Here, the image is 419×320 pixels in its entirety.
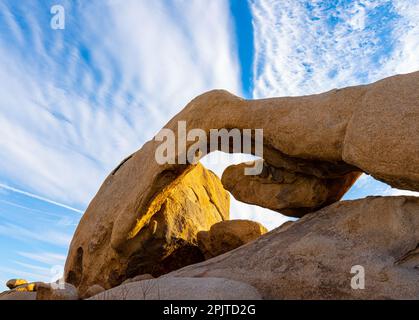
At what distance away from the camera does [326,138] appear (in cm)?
852

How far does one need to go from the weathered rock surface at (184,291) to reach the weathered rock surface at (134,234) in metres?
4.99

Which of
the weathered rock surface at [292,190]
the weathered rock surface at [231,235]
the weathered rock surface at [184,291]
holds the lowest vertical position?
the weathered rock surface at [184,291]

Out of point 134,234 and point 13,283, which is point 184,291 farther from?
point 13,283

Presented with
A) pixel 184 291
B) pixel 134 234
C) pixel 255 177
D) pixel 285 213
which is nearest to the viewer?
pixel 184 291

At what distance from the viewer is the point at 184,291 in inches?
241

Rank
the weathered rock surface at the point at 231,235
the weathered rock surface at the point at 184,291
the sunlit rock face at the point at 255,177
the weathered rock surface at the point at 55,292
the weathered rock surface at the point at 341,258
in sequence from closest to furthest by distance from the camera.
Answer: the weathered rock surface at the point at 184,291 → the weathered rock surface at the point at 341,258 → the sunlit rock face at the point at 255,177 → the weathered rock surface at the point at 55,292 → the weathered rock surface at the point at 231,235

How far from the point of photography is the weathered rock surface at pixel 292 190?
33.4ft

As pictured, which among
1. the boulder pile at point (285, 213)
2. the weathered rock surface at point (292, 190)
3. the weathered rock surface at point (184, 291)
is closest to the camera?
the weathered rock surface at point (184, 291)

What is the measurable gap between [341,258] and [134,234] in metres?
6.15

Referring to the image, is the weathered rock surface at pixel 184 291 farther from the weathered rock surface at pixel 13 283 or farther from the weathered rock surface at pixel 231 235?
the weathered rock surface at pixel 13 283

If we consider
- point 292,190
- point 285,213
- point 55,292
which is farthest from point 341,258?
point 55,292

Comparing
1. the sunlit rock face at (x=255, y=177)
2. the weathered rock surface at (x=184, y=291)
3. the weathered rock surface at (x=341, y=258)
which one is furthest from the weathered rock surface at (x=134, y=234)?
the weathered rock surface at (x=184, y=291)

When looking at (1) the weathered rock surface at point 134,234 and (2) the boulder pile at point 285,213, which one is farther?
(1) the weathered rock surface at point 134,234

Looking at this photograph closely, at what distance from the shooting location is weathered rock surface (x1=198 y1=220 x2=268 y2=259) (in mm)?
12372
